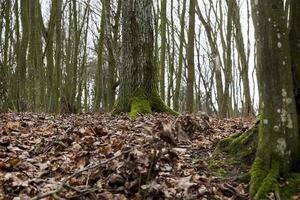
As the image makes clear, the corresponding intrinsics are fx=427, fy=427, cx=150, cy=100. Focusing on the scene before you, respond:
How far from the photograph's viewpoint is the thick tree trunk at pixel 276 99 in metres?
4.10

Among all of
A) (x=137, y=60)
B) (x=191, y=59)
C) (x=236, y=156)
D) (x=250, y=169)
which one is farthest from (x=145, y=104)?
(x=250, y=169)

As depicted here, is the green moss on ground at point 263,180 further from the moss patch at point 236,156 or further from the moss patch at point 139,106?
the moss patch at point 139,106

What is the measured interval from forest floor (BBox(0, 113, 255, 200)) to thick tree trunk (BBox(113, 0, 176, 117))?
3231 mm

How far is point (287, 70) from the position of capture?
413 centimetres

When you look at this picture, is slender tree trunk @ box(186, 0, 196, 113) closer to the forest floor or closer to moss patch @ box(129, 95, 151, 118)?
moss patch @ box(129, 95, 151, 118)

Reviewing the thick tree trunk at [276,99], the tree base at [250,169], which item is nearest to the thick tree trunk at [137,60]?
the tree base at [250,169]

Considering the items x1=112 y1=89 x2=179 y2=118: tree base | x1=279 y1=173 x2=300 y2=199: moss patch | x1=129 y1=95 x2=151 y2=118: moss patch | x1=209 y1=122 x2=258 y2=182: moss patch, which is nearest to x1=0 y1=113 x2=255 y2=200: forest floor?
x1=209 y1=122 x2=258 y2=182: moss patch

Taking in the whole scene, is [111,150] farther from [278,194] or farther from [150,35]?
[150,35]

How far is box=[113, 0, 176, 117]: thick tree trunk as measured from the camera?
9.62 meters

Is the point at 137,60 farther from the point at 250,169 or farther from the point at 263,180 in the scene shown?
the point at 263,180

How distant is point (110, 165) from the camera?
401 cm

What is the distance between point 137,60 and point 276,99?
588cm

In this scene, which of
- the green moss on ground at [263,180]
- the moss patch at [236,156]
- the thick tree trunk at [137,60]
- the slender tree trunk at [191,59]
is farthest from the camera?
the slender tree trunk at [191,59]

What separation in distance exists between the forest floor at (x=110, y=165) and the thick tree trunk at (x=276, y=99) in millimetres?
422
